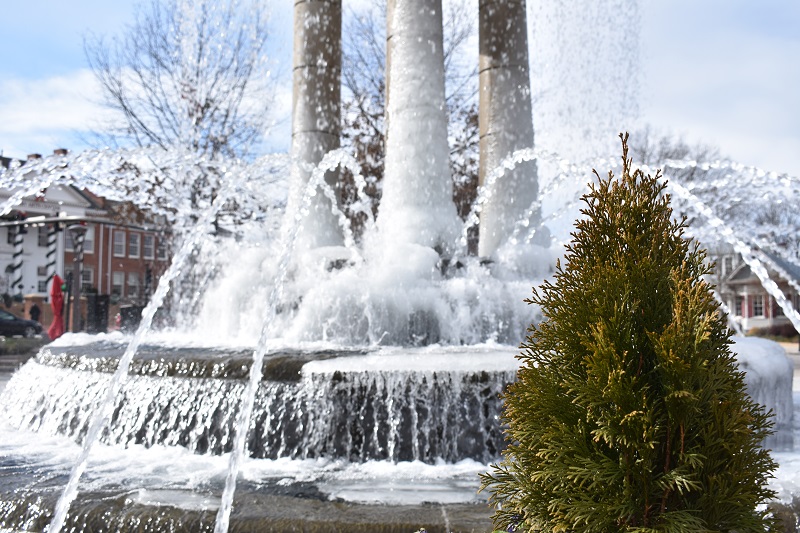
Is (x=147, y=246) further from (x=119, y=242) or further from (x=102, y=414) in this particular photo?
(x=102, y=414)

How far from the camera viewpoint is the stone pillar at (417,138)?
9.08 metres

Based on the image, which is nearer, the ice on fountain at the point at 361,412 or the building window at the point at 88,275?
the ice on fountain at the point at 361,412

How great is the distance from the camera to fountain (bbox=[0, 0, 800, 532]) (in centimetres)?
403

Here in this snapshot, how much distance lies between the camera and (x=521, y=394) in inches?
88.3

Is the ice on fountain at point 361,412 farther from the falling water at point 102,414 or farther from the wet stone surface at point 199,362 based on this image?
the falling water at point 102,414

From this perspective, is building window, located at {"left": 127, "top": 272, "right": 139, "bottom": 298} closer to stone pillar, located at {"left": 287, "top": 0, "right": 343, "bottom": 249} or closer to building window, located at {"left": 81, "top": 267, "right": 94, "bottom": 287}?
building window, located at {"left": 81, "top": 267, "right": 94, "bottom": 287}

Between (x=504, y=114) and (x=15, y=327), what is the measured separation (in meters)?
26.9

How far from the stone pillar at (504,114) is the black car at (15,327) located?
85.9ft

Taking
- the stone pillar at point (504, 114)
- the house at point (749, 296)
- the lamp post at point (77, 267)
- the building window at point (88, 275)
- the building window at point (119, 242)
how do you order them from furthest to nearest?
the building window at point (119, 242)
the building window at point (88, 275)
the house at point (749, 296)
the lamp post at point (77, 267)
the stone pillar at point (504, 114)

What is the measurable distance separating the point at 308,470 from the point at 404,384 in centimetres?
86

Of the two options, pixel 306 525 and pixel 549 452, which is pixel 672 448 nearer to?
pixel 549 452

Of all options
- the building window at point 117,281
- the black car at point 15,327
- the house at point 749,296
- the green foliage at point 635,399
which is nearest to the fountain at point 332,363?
the green foliage at point 635,399

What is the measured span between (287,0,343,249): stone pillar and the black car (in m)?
24.2

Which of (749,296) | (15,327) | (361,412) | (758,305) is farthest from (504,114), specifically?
(758,305)
